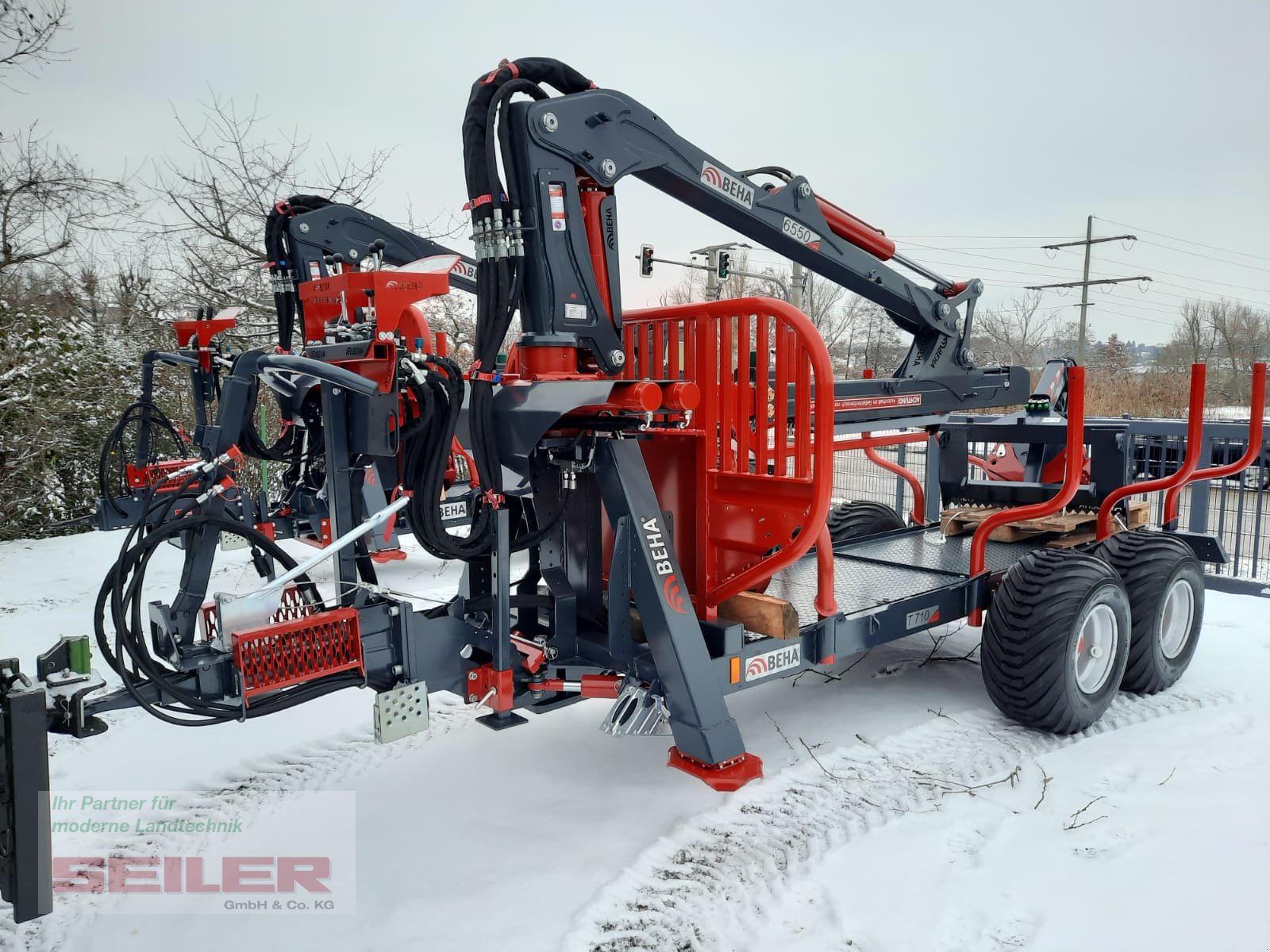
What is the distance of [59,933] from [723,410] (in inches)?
120

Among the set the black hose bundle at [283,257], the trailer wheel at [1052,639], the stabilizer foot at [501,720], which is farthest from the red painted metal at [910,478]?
the black hose bundle at [283,257]

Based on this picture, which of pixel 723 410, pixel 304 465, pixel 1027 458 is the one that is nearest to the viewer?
pixel 723 410

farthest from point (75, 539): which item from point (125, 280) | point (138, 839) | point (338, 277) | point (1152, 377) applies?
point (1152, 377)

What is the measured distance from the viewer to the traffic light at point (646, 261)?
54.5ft

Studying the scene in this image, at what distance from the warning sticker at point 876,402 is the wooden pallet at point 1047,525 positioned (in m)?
0.89

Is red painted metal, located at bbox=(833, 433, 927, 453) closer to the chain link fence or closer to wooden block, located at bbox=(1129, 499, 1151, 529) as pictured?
the chain link fence

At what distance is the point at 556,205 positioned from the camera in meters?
3.77

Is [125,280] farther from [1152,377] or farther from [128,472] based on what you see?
[1152,377]

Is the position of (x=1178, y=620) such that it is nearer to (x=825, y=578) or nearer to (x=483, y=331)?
(x=825, y=578)

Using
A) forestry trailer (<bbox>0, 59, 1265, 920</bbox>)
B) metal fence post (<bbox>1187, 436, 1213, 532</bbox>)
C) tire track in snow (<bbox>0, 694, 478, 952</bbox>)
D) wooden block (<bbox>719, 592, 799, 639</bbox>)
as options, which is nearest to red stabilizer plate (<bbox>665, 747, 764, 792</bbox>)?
forestry trailer (<bbox>0, 59, 1265, 920</bbox>)

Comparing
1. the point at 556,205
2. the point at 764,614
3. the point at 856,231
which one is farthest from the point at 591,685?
the point at 856,231

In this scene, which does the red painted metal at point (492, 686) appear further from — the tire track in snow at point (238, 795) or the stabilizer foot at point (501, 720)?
the tire track in snow at point (238, 795)

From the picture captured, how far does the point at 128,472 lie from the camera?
8.02 meters

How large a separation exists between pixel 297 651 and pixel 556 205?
2038 millimetres
